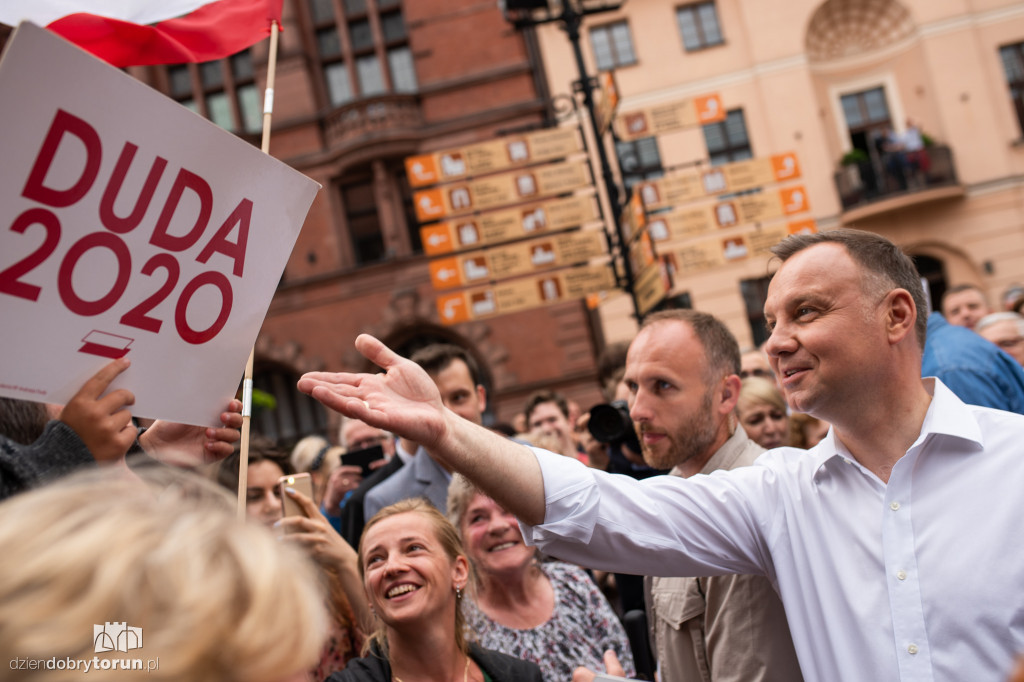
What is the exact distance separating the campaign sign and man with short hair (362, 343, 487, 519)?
1.54 m

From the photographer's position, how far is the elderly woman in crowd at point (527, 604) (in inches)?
112

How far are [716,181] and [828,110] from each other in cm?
1101

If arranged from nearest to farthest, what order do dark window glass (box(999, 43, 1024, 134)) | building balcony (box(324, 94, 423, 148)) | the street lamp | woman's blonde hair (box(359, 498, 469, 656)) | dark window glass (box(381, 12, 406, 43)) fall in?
woman's blonde hair (box(359, 498, 469, 656)) → the street lamp → building balcony (box(324, 94, 423, 148)) → dark window glass (box(999, 43, 1024, 134)) → dark window glass (box(381, 12, 406, 43))

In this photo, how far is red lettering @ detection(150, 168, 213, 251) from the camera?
1861 mm

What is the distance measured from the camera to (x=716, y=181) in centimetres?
877

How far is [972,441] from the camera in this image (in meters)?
1.75

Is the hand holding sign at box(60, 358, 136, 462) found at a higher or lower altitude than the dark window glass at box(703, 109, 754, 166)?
lower

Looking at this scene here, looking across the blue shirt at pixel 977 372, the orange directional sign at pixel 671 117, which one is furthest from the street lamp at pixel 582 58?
the blue shirt at pixel 977 372

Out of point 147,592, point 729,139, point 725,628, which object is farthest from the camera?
point 729,139

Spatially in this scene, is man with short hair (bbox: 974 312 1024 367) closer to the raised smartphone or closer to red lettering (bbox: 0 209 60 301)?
the raised smartphone

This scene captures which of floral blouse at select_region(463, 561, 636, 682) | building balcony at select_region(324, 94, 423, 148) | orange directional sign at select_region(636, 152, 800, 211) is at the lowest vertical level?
floral blouse at select_region(463, 561, 636, 682)

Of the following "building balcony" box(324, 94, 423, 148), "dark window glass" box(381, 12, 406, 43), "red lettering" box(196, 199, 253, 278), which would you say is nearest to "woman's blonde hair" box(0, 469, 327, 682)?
"red lettering" box(196, 199, 253, 278)

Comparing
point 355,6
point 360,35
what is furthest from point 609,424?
point 355,6

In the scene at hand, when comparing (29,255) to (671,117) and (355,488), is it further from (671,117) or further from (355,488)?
(671,117)
